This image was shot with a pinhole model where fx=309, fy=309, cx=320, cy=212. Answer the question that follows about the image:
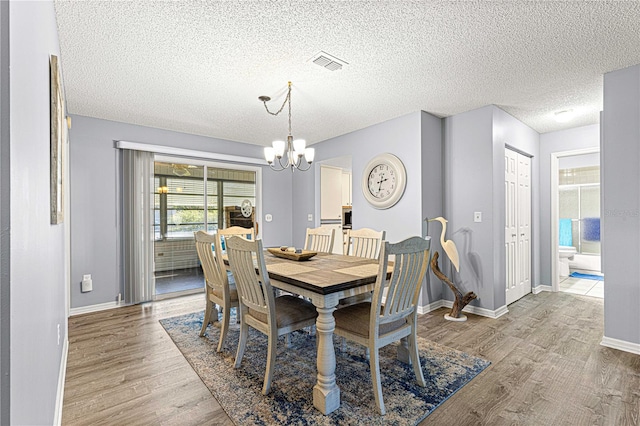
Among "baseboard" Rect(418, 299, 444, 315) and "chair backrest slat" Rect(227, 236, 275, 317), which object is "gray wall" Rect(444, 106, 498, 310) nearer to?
"baseboard" Rect(418, 299, 444, 315)

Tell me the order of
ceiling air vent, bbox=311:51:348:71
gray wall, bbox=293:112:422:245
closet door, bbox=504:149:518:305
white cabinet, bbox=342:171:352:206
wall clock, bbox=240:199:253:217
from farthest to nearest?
white cabinet, bbox=342:171:352:206, wall clock, bbox=240:199:253:217, closet door, bbox=504:149:518:305, gray wall, bbox=293:112:422:245, ceiling air vent, bbox=311:51:348:71

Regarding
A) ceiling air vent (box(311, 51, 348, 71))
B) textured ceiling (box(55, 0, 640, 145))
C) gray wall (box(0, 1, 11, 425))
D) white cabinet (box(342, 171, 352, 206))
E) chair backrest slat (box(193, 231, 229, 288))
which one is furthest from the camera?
white cabinet (box(342, 171, 352, 206))

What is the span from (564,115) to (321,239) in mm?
3310

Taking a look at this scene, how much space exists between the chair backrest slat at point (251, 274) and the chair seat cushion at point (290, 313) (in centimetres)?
9

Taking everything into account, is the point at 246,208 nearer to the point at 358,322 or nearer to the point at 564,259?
the point at 358,322

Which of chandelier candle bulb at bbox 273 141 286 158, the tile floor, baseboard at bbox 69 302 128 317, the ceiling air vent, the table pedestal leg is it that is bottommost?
the tile floor

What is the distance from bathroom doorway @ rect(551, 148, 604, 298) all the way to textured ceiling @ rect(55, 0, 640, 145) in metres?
2.77

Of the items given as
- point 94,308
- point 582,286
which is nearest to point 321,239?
point 94,308

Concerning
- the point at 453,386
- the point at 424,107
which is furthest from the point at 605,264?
the point at 424,107

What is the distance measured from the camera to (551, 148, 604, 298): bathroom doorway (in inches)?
218

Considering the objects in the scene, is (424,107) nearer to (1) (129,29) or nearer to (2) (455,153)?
(2) (455,153)

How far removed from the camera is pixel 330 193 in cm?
570

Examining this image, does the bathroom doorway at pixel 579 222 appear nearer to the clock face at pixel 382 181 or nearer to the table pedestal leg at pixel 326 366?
the clock face at pixel 382 181

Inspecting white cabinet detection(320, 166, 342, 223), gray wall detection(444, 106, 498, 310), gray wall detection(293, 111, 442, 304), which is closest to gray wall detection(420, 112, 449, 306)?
gray wall detection(293, 111, 442, 304)
